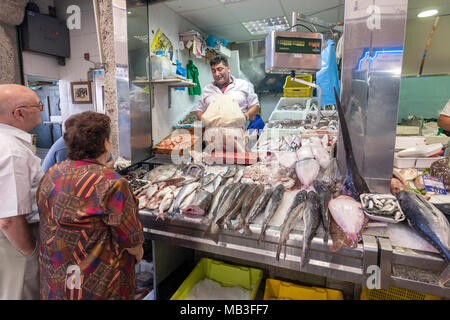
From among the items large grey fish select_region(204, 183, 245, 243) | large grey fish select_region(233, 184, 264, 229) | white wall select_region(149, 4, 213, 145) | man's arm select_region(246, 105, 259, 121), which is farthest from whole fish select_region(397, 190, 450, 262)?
white wall select_region(149, 4, 213, 145)

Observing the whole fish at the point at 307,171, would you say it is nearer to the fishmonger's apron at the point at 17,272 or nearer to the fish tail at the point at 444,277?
the fish tail at the point at 444,277

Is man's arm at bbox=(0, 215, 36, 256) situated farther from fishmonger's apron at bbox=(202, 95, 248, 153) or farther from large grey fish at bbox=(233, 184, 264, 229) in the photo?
fishmonger's apron at bbox=(202, 95, 248, 153)

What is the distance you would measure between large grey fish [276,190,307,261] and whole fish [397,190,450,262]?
618 mm

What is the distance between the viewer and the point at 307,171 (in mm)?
2076

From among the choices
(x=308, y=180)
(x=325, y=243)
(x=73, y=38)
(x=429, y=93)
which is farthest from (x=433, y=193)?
(x=73, y=38)

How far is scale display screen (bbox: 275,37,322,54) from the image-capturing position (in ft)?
6.77

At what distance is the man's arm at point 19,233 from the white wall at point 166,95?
11.1 ft

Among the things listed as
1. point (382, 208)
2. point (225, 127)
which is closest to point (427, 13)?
point (225, 127)

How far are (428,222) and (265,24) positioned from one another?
5.74 metres

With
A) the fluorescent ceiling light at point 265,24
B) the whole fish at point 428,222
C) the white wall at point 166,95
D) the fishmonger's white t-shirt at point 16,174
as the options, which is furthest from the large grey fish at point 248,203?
the fluorescent ceiling light at point 265,24

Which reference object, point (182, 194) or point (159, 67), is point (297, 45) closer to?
point (182, 194)
